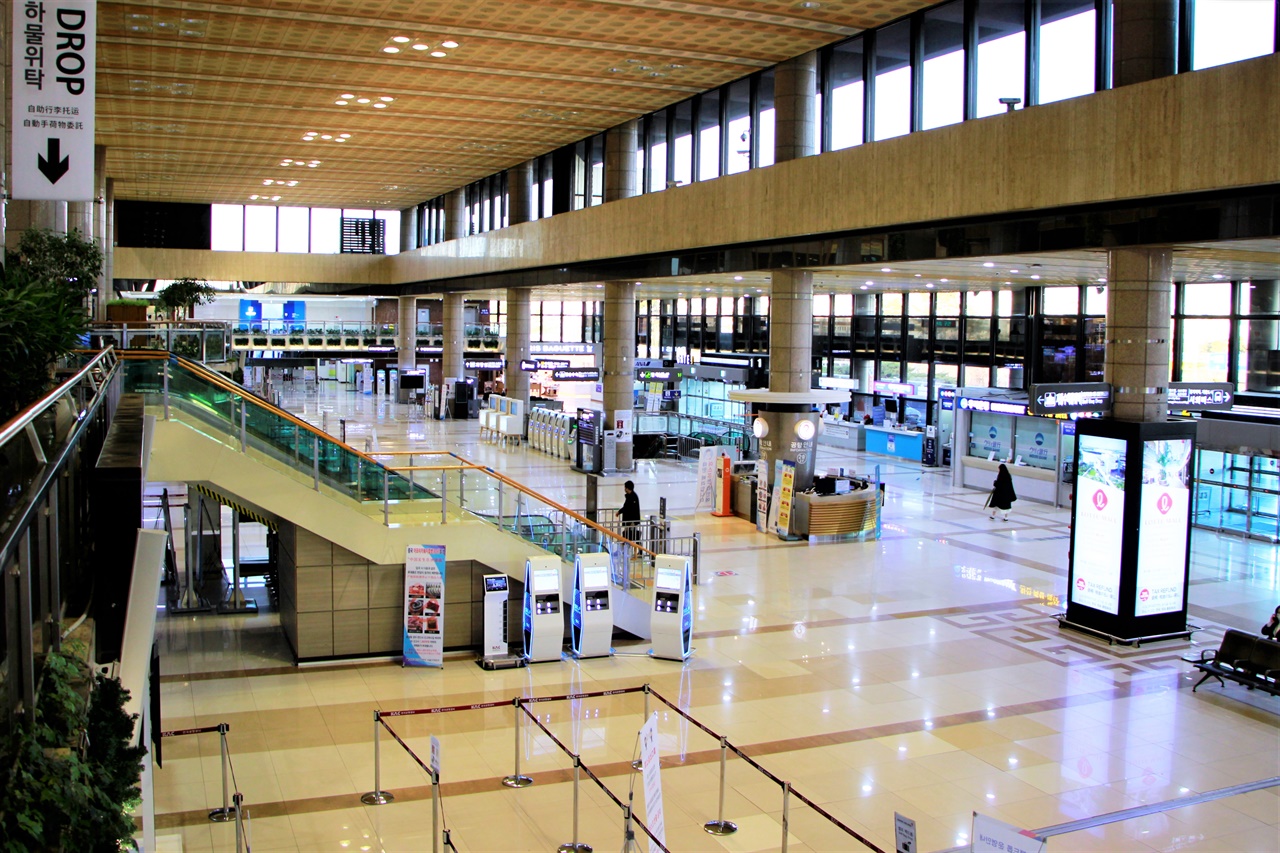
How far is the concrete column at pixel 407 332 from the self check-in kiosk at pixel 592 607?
36760 mm

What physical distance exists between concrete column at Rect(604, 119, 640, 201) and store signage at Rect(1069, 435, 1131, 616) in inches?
585

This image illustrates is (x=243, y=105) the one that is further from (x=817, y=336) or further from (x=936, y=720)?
(x=817, y=336)

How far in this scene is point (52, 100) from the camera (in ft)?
31.2

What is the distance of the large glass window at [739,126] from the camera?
21641 mm

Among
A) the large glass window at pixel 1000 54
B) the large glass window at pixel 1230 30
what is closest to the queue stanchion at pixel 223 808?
the large glass window at pixel 1230 30

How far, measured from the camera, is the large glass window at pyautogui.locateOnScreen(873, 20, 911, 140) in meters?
17.3

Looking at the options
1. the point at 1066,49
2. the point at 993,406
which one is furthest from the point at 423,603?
the point at 993,406

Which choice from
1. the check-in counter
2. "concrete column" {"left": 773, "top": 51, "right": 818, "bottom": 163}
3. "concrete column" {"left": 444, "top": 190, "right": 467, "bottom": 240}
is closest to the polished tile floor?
"concrete column" {"left": 773, "top": 51, "right": 818, "bottom": 163}

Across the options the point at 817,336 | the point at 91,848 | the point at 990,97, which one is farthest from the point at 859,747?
the point at 817,336

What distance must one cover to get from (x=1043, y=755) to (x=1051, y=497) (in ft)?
52.3

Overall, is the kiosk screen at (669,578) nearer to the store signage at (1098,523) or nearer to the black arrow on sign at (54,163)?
the store signage at (1098,523)

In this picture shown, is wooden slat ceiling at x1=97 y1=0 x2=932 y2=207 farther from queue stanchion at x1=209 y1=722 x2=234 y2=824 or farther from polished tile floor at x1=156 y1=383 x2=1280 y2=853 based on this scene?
queue stanchion at x1=209 y1=722 x2=234 y2=824

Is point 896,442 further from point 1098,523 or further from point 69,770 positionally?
point 69,770

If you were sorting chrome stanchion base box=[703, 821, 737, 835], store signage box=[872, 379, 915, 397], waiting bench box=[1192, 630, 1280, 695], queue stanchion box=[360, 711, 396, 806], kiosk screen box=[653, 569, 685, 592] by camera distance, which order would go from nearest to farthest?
chrome stanchion base box=[703, 821, 737, 835], queue stanchion box=[360, 711, 396, 806], waiting bench box=[1192, 630, 1280, 695], kiosk screen box=[653, 569, 685, 592], store signage box=[872, 379, 915, 397]
